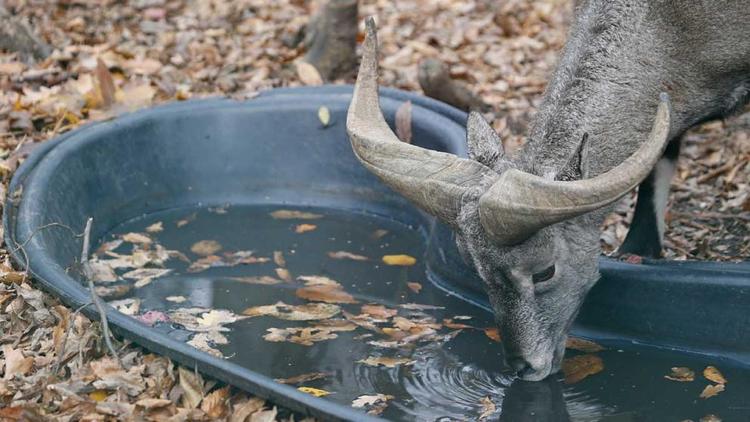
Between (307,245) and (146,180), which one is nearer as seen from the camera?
(307,245)

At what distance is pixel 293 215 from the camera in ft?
24.5

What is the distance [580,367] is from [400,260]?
1.62 m

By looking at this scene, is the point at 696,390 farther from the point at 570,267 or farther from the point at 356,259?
the point at 356,259

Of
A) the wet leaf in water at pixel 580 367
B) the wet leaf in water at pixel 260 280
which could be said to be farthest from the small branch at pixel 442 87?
the wet leaf in water at pixel 580 367

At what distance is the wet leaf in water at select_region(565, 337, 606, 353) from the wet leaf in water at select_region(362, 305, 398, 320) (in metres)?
0.97

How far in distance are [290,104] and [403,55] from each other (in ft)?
8.50

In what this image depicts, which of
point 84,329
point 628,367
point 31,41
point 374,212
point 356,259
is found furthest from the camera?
point 31,41

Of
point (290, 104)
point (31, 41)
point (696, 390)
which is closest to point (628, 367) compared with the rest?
point (696, 390)

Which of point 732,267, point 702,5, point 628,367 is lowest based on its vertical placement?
point 628,367

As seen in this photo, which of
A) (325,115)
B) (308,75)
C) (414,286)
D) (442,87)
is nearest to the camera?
(414,286)

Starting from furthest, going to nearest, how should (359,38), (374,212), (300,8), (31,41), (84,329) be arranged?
(300,8) < (359,38) < (31,41) < (374,212) < (84,329)

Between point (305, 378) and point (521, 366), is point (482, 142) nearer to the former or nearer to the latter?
point (521, 366)

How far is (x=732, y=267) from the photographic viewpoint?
18.5ft

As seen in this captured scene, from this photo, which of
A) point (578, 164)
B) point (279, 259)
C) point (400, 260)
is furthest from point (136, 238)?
point (578, 164)
